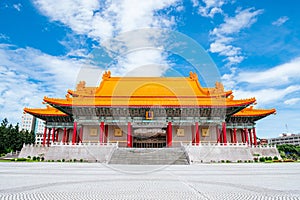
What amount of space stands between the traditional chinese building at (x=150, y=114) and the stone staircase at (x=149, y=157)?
4029mm

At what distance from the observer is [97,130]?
30.4m

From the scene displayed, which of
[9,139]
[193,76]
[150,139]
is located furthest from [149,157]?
[9,139]

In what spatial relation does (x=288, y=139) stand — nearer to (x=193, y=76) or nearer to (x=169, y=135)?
(x=193, y=76)

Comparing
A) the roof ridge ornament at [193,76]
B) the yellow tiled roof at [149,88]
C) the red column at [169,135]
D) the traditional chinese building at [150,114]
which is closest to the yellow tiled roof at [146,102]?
the traditional chinese building at [150,114]

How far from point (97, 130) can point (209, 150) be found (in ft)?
52.4

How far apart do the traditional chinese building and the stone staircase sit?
4029 millimetres

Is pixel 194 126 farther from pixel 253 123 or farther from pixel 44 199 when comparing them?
pixel 44 199

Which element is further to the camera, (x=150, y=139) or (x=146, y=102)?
(x=150, y=139)

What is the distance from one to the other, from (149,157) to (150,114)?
26.2ft

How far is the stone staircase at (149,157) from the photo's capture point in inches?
777

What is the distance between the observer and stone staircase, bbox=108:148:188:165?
64.7ft

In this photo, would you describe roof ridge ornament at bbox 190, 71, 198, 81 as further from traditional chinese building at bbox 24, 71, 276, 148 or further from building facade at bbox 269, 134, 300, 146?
building facade at bbox 269, 134, 300, 146

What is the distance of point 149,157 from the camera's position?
67.5 ft

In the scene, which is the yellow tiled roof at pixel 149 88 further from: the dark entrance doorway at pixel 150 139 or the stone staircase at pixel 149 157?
the stone staircase at pixel 149 157
